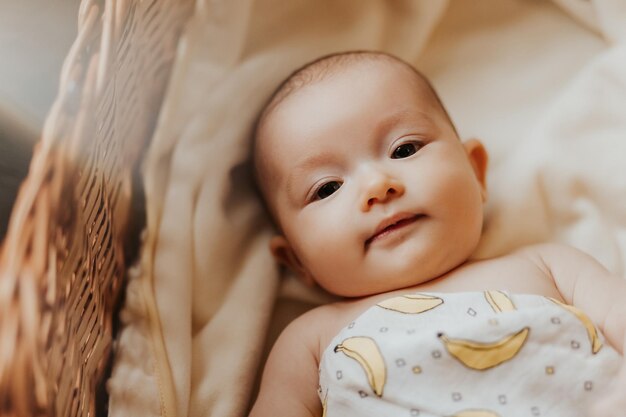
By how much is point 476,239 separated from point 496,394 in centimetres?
29

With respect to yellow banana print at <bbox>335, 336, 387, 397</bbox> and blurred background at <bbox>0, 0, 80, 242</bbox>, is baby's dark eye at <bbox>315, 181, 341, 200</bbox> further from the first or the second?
blurred background at <bbox>0, 0, 80, 242</bbox>

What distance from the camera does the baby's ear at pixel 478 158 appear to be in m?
1.22

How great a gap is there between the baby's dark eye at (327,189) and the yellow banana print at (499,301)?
0.26 metres

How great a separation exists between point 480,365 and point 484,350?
18 millimetres

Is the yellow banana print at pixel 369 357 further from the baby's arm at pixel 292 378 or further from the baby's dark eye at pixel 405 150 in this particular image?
the baby's dark eye at pixel 405 150

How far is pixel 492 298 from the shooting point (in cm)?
96

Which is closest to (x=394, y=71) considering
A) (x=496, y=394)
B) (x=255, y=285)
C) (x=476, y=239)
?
(x=476, y=239)

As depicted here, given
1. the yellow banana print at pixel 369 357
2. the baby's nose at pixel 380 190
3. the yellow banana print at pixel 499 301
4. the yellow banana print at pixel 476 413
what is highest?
the baby's nose at pixel 380 190

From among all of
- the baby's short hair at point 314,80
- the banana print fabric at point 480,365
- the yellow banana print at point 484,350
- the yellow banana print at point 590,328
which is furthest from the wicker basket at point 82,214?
the yellow banana print at point 590,328

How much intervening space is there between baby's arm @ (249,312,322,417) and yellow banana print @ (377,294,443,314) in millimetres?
138

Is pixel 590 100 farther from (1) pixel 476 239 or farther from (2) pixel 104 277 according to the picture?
(2) pixel 104 277

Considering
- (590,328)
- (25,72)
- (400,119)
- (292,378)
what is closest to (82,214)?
(25,72)

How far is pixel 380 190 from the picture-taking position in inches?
39.9

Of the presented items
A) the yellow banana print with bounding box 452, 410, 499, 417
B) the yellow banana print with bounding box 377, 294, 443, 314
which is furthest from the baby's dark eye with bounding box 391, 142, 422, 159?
the yellow banana print with bounding box 452, 410, 499, 417
